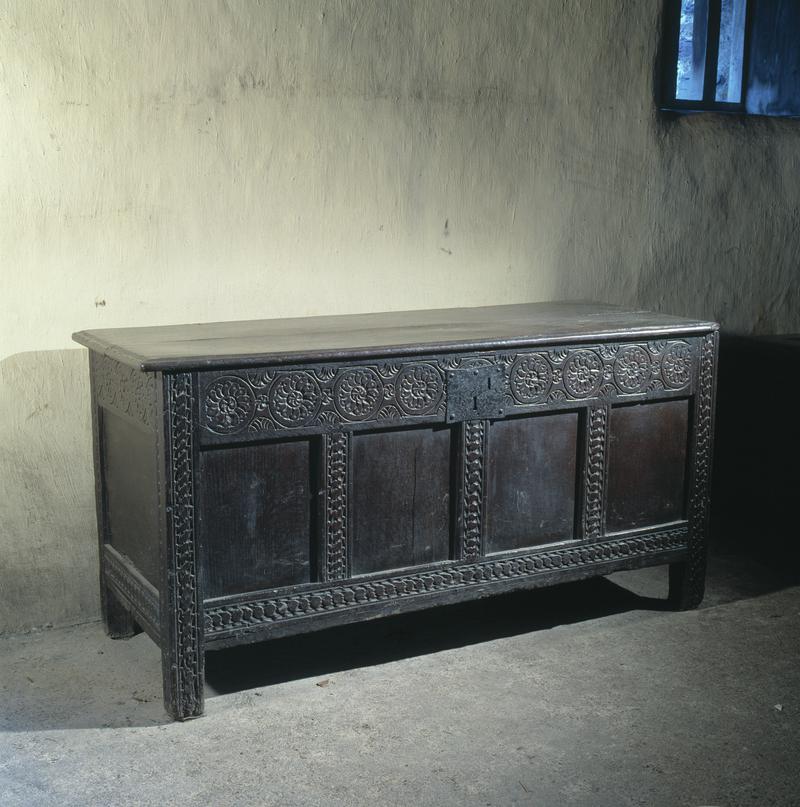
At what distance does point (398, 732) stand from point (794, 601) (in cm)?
155

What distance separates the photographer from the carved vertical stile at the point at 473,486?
10.1 ft

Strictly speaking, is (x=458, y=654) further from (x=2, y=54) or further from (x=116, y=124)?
(x=2, y=54)

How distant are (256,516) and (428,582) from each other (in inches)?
21.4

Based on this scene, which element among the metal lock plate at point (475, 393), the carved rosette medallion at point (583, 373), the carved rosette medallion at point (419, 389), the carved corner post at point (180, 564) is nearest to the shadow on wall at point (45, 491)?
the carved corner post at point (180, 564)

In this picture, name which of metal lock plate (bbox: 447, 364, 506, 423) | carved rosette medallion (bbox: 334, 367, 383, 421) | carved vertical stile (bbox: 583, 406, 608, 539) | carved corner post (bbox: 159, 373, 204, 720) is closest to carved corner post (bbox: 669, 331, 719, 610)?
carved vertical stile (bbox: 583, 406, 608, 539)

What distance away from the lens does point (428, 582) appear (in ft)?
10.1

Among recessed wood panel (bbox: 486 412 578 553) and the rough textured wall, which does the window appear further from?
recessed wood panel (bbox: 486 412 578 553)

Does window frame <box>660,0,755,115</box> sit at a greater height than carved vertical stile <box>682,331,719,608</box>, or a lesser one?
greater

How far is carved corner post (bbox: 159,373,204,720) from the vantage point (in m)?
2.64

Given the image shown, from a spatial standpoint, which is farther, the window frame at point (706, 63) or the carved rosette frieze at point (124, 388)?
the window frame at point (706, 63)

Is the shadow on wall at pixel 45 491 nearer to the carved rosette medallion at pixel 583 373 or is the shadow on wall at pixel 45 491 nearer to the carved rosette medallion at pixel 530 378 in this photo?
the carved rosette medallion at pixel 530 378

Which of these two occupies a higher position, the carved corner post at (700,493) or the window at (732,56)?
the window at (732,56)

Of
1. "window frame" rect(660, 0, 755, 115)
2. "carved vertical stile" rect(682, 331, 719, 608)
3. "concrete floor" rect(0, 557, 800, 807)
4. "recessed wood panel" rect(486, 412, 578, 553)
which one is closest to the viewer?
"concrete floor" rect(0, 557, 800, 807)

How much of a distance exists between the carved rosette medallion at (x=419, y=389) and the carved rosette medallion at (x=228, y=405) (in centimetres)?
41
